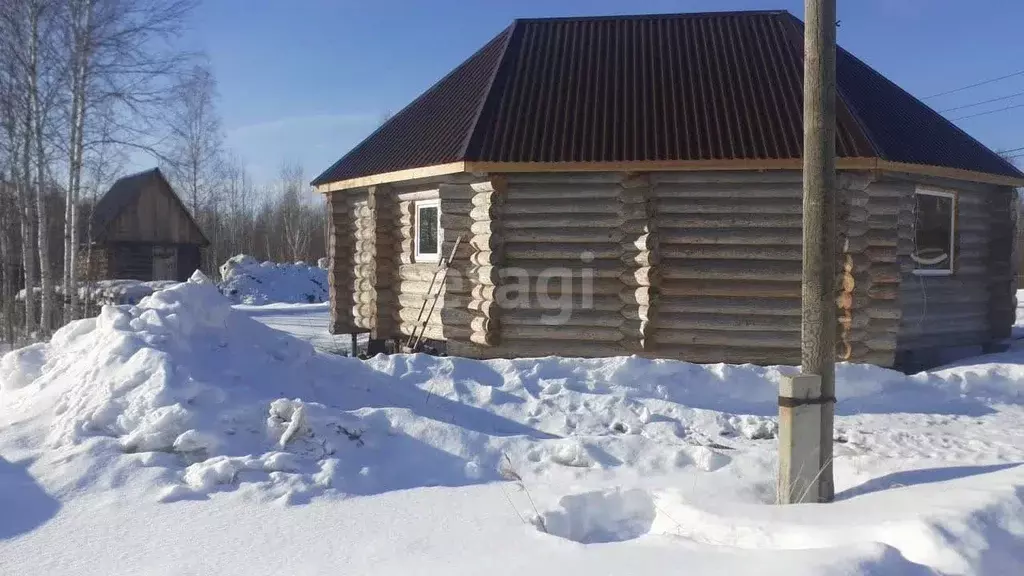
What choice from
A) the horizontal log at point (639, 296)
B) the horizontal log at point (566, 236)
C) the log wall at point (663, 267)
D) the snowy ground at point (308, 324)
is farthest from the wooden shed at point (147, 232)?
the horizontal log at point (639, 296)

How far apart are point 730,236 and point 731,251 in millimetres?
198

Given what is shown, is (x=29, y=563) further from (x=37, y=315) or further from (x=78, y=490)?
(x=37, y=315)

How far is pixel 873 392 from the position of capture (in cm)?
897

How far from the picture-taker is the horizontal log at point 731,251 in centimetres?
979

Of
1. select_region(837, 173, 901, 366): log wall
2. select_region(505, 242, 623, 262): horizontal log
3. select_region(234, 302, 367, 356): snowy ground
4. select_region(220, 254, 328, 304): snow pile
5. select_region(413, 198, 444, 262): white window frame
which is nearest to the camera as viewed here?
select_region(837, 173, 901, 366): log wall

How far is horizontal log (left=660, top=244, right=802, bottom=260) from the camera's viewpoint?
32.1 ft

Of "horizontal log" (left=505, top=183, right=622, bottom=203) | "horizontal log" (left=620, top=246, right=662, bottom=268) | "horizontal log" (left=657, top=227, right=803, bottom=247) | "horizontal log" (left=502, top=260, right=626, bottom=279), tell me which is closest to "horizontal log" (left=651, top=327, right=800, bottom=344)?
"horizontal log" (left=620, top=246, right=662, bottom=268)

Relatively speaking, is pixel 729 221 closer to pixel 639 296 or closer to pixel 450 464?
pixel 639 296

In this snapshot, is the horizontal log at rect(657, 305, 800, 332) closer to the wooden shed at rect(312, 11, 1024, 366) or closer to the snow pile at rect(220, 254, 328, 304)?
the wooden shed at rect(312, 11, 1024, 366)

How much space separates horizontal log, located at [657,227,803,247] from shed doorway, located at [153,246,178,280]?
29.3m

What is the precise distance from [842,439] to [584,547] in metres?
3.92

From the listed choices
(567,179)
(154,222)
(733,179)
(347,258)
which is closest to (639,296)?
(567,179)

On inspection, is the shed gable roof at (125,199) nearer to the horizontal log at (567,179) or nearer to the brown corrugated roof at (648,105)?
the brown corrugated roof at (648,105)

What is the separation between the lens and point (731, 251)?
9914 mm
